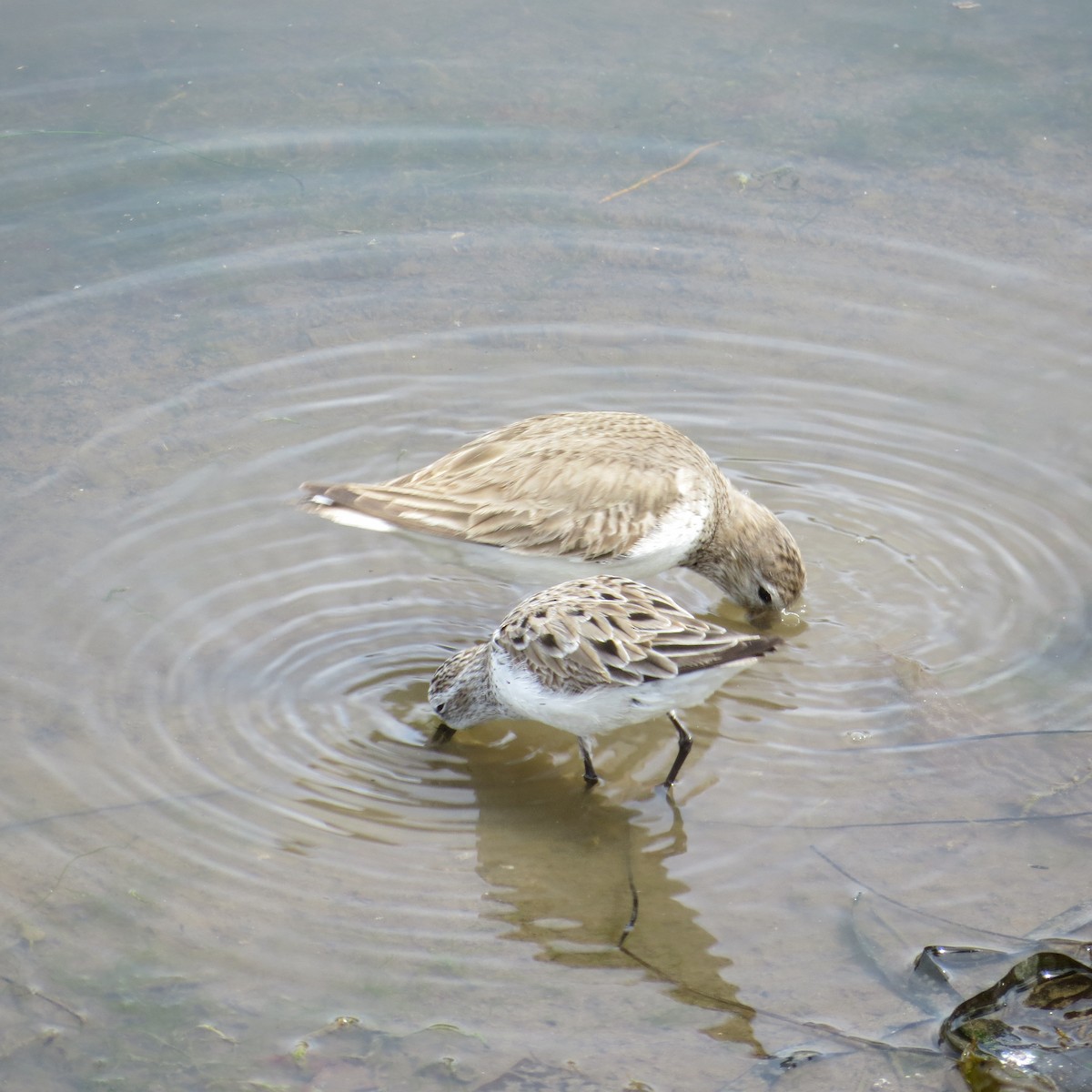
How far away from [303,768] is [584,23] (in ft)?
25.3

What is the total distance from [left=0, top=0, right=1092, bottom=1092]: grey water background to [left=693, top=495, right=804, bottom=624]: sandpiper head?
178 mm

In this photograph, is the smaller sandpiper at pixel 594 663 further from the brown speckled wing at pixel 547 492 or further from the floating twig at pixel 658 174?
the floating twig at pixel 658 174

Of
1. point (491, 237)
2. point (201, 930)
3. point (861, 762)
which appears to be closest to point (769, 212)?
point (491, 237)

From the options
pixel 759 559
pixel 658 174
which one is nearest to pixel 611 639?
pixel 759 559

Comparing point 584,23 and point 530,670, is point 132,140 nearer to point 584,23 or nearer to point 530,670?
point 584,23

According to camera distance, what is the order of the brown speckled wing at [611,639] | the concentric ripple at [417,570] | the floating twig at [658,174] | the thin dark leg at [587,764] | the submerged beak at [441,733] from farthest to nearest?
1. the floating twig at [658,174]
2. the submerged beak at [441,733]
3. the concentric ripple at [417,570]
4. the thin dark leg at [587,764]
5. the brown speckled wing at [611,639]

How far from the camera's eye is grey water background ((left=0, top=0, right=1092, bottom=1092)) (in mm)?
4820

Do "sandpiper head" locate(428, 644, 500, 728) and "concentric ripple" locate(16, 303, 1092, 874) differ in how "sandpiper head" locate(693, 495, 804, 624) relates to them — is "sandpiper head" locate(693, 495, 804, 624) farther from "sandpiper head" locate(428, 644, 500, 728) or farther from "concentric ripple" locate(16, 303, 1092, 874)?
"sandpiper head" locate(428, 644, 500, 728)

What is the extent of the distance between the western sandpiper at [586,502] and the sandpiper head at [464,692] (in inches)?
21.6

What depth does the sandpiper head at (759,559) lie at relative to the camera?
6.90m

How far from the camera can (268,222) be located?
31.2 ft

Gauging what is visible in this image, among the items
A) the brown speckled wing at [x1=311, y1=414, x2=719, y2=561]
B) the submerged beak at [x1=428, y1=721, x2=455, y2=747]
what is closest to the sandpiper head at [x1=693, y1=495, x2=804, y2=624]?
the brown speckled wing at [x1=311, y1=414, x2=719, y2=561]

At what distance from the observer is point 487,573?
6.63 metres

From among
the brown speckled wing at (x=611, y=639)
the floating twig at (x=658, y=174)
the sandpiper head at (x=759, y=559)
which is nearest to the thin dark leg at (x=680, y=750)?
the brown speckled wing at (x=611, y=639)
